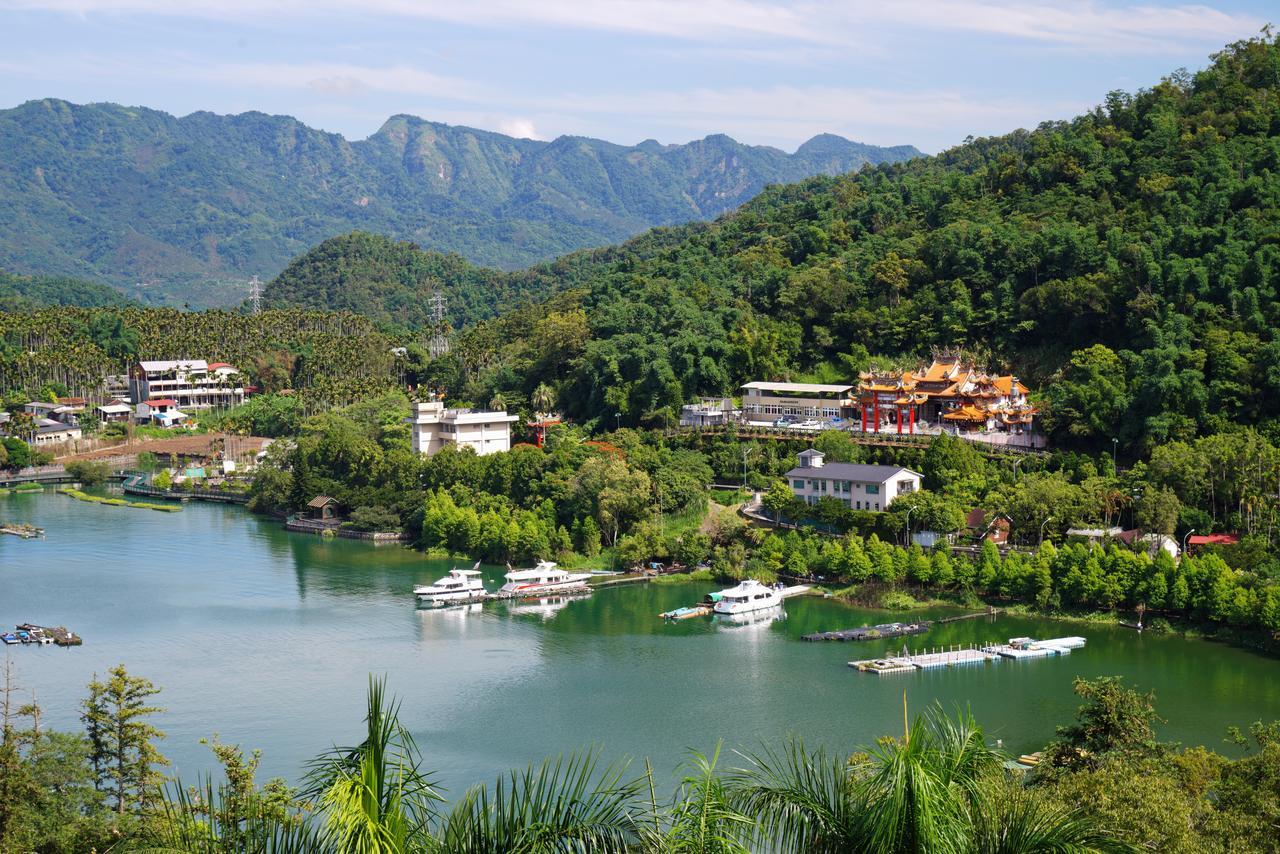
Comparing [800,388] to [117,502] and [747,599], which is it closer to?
[747,599]

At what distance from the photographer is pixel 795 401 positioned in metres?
33.5

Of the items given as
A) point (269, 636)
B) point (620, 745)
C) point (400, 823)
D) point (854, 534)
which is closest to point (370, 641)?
point (269, 636)

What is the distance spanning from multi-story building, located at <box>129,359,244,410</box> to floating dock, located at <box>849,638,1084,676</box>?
111ft

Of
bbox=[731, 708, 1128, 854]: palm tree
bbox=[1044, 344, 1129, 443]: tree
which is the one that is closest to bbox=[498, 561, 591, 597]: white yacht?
bbox=[1044, 344, 1129, 443]: tree

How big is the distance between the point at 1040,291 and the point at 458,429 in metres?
14.5

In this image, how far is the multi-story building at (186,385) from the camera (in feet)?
163

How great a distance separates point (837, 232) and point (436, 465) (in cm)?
1633

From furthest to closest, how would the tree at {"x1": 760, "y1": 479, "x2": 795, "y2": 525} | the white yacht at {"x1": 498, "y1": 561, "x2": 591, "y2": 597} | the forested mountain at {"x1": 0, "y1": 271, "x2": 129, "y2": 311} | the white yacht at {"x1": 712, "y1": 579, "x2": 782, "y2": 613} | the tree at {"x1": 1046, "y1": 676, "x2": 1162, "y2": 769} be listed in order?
the forested mountain at {"x1": 0, "y1": 271, "x2": 129, "y2": 311} → the tree at {"x1": 760, "y1": 479, "x2": 795, "y2": 525} → the white yacht at {"x1": 498, "y1": 561, "x2": 591, "y2": 597} → the white yacht at {"x1": 712, "y1": 579, "x2": 782, "y2": 613} → the tree at {"x1": 1046, "y1": 676, "x2": 1162, "y2": 769}

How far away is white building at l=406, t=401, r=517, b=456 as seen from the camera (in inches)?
1401

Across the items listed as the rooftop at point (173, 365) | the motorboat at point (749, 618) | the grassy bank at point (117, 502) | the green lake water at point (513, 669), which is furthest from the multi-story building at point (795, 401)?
the rooftop at point (173, 365)

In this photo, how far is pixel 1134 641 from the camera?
21.6 meters

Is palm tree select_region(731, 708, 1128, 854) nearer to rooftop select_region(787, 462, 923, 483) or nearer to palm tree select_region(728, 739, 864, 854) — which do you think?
palm tree select_region(728, 739, 864, 854)

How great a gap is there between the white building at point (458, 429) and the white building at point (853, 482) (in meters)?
9.73

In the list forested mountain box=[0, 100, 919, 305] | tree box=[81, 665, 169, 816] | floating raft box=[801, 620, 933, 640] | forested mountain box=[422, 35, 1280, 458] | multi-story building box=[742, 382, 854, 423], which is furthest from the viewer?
forested mountain box=[0, 100, 919, 305]
